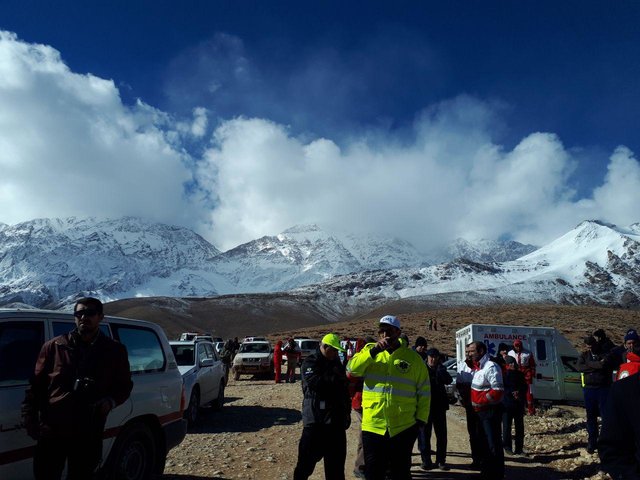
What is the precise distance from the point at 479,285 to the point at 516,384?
166 m

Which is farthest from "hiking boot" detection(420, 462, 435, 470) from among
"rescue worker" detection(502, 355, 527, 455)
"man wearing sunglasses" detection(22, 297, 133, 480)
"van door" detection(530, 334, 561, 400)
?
"van door" detection(530, 334, 561, 400)

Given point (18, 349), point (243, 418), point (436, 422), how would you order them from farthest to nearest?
1. point (243, 418)
2. point (436, 422)
3. point (18, 349)

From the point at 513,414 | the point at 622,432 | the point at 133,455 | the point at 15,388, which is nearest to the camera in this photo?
the point at 622,432

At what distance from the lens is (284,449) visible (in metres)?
8.63

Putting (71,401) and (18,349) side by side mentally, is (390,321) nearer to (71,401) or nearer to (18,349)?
(71,401)

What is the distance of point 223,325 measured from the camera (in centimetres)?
11712

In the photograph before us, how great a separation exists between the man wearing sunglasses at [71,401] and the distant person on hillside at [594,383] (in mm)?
7193

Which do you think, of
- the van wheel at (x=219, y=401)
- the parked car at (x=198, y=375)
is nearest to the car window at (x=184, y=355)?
the parked car at (x=198, y=375)

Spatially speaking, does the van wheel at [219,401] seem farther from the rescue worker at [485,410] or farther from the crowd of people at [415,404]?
the rescue worker at [485,410]

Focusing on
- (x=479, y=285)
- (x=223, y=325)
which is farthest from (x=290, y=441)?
(x=479, y=285)

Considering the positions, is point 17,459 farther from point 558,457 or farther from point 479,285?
point 479,285

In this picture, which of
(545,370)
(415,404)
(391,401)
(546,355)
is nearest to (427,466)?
(415,404)

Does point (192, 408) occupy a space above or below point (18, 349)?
below

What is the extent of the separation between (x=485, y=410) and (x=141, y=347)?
Answer: 4.44 meters
